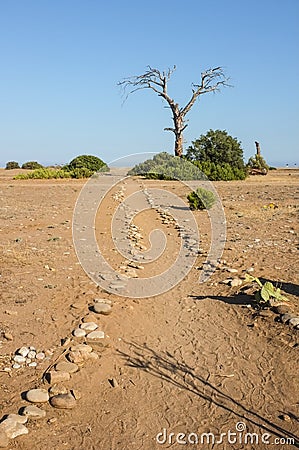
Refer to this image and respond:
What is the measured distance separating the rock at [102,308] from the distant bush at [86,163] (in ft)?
90.2

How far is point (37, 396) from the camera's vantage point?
11.6ft

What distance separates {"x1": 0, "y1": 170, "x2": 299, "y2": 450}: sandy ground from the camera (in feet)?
10.8

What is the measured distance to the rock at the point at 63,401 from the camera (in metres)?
3.48

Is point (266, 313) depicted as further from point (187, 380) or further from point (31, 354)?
point (31, 354)

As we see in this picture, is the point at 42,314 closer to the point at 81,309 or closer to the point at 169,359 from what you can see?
the point at 81,309

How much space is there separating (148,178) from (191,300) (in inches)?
885

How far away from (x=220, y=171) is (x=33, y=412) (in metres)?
24.7

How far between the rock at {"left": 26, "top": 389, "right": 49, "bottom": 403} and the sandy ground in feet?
0.25

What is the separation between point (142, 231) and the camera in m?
10.2

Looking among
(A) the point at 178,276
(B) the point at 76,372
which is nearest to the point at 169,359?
(B) the point at 76,372

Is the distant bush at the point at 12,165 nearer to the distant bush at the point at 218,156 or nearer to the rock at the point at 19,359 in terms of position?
the distant bush at the point at 218,156

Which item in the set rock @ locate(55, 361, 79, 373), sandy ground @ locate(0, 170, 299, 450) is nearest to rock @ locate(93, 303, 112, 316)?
sandy ground @ locate(0, 170, 299, 450)

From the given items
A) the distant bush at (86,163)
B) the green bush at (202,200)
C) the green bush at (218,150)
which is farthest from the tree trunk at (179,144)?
the green bush at (202,200)

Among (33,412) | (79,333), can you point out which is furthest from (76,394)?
(79,333)
